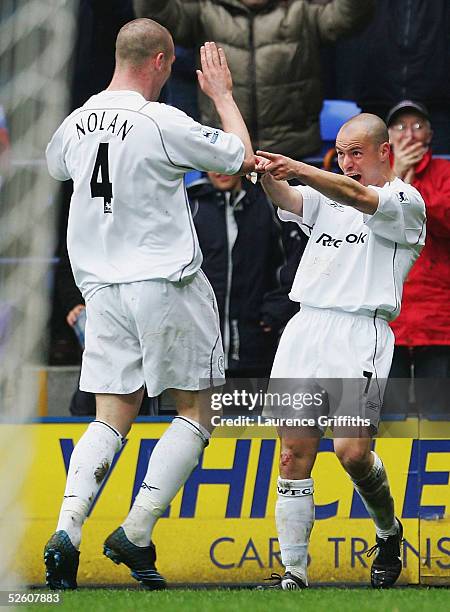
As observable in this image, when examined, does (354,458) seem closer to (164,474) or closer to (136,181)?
(164,474)

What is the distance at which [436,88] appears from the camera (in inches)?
339

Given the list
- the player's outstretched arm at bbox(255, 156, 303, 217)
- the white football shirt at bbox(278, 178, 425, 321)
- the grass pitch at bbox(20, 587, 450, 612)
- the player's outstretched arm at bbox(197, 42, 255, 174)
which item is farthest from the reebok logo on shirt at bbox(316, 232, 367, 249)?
the grass pitch at bbox(20, 587, 450, 612)

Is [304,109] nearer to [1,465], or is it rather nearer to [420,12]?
[420,12]

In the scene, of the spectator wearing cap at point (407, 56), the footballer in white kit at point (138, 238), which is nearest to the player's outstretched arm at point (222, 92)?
the footballer in white kit at point (138, 238)

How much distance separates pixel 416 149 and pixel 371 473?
88.0 inches

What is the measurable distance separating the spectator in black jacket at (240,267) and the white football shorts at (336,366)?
4.89 ft

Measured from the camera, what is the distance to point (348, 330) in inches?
251

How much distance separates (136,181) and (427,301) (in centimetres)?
241

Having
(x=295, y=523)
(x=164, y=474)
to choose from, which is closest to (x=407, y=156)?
(x=295, y=523)

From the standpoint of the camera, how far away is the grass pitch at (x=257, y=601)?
5215 mm

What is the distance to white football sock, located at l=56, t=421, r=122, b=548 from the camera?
5586mm

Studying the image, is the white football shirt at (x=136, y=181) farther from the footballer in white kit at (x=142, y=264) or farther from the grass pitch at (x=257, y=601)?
the grass pitch at (x=257, y=601)

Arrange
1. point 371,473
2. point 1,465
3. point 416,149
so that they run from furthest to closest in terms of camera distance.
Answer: point 416,149 → point 371,473 → point 1,465

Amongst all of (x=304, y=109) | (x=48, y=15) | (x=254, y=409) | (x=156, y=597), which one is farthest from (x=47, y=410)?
(x=48, y=15)
